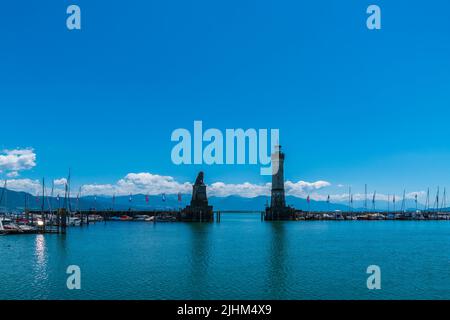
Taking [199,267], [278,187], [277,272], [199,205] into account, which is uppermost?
[278,187]

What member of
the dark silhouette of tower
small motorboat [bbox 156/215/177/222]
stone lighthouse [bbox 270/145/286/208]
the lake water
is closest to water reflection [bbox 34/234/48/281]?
the lake water

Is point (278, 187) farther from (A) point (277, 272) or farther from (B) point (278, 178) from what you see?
(A) point (277, 272)

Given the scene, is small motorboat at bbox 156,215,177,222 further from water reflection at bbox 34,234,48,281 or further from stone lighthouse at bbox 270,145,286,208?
water reflection at bbox 34,234,48,281

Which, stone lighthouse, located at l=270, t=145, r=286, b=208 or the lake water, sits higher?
stone lighthouse, located at l=270, t=145, r=286, b=208

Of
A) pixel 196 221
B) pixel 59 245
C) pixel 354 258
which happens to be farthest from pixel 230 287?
pixel 196 221

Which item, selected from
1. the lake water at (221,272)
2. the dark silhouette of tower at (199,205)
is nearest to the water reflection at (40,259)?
the lake water at (221,272)

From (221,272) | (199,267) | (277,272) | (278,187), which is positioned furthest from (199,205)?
(277,272)

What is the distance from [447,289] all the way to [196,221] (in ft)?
435

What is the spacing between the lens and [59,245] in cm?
7188

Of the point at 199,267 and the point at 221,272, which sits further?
the point at 199,267

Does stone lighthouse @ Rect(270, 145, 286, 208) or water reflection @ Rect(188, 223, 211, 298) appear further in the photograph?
stone lighthouse @ Rect(270, 145, 286, 208)

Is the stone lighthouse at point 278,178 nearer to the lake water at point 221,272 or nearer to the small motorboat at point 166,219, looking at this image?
the small motorboat at point 166,219
